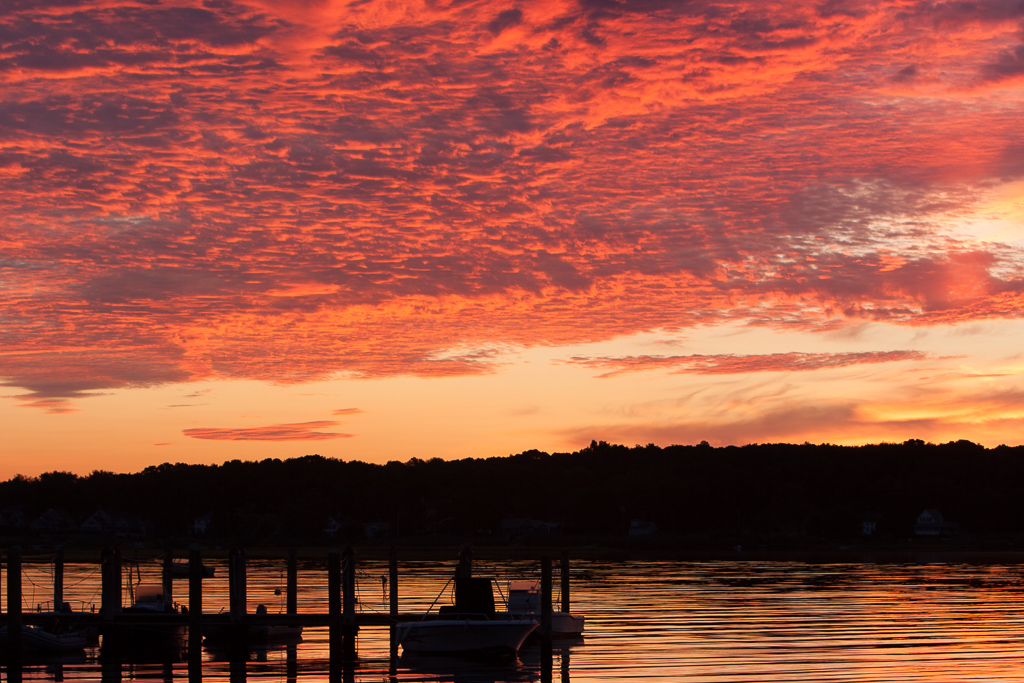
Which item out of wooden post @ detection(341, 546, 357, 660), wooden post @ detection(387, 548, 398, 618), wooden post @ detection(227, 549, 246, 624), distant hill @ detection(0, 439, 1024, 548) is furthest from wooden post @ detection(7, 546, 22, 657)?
distant hill @ detection(0, 439, 1024, 548)

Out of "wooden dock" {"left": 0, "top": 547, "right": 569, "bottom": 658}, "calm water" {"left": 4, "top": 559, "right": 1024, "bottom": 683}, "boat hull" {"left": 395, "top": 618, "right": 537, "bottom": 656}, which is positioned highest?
"wooden dock" {"left": 0, "top": 547, "right": 569, "bottom": 658}

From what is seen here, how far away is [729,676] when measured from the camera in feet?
104

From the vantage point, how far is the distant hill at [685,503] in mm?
164625

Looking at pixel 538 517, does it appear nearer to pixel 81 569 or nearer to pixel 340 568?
pixel 81 569

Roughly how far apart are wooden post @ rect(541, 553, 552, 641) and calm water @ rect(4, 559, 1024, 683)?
3.44ft

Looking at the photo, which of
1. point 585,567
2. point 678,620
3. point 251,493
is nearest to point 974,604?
point 678,620

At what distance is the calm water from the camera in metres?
33.3

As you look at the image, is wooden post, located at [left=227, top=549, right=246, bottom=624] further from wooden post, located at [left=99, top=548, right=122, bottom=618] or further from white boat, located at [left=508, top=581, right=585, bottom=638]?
white boat, located at [left=508, top=581, right=585, bottom=638]

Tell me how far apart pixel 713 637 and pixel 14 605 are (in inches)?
920

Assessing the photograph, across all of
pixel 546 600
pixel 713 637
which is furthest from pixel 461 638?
pixel 713 637

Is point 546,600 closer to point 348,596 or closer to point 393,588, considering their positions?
point 348,596

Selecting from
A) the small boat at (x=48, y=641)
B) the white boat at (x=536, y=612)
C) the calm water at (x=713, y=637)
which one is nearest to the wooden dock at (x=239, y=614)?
the small boat at (x=48, y=641)

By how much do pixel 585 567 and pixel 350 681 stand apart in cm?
7410

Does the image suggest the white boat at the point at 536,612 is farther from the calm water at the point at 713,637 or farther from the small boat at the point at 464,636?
the small boat at the point at 464,636
